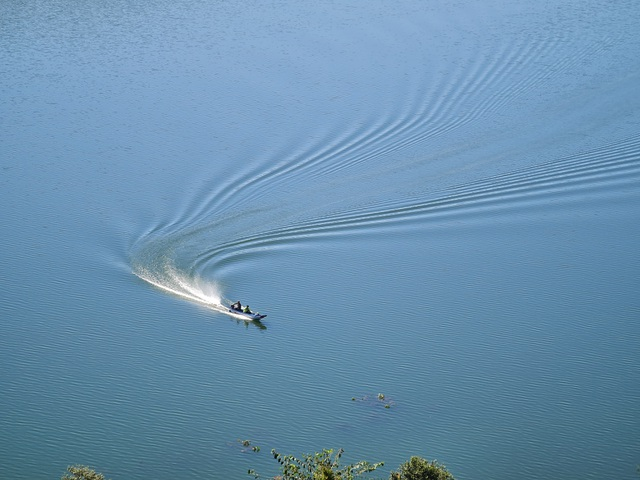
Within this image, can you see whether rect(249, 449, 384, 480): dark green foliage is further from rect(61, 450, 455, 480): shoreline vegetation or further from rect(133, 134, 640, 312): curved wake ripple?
rect(133, 134, 640, 312): curved wake ripple

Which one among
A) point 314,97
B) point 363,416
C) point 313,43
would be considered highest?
point 313,43

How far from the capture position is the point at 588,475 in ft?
45.2

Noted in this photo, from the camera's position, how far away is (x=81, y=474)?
42.2 feet

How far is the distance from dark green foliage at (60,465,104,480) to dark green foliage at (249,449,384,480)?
2183 mm

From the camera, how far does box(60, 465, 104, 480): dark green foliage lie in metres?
12.5

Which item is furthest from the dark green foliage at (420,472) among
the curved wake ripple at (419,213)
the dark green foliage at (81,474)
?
the curved wake ripple at (419,213)

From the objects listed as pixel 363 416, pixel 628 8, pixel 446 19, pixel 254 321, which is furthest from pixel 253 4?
pixel 363 416

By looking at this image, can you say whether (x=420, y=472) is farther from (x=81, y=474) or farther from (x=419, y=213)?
(x=419, y=213)

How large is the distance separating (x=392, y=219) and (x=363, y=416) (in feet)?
21.4

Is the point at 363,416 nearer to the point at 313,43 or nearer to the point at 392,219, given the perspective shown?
the point at 392,219

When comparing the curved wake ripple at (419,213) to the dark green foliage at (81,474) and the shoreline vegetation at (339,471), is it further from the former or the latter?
the shoreline vegetation at (339,471)

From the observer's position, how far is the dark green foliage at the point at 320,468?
11.2 m

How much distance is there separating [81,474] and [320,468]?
12.3ft

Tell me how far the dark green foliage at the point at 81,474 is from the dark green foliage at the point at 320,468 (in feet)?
7.16
